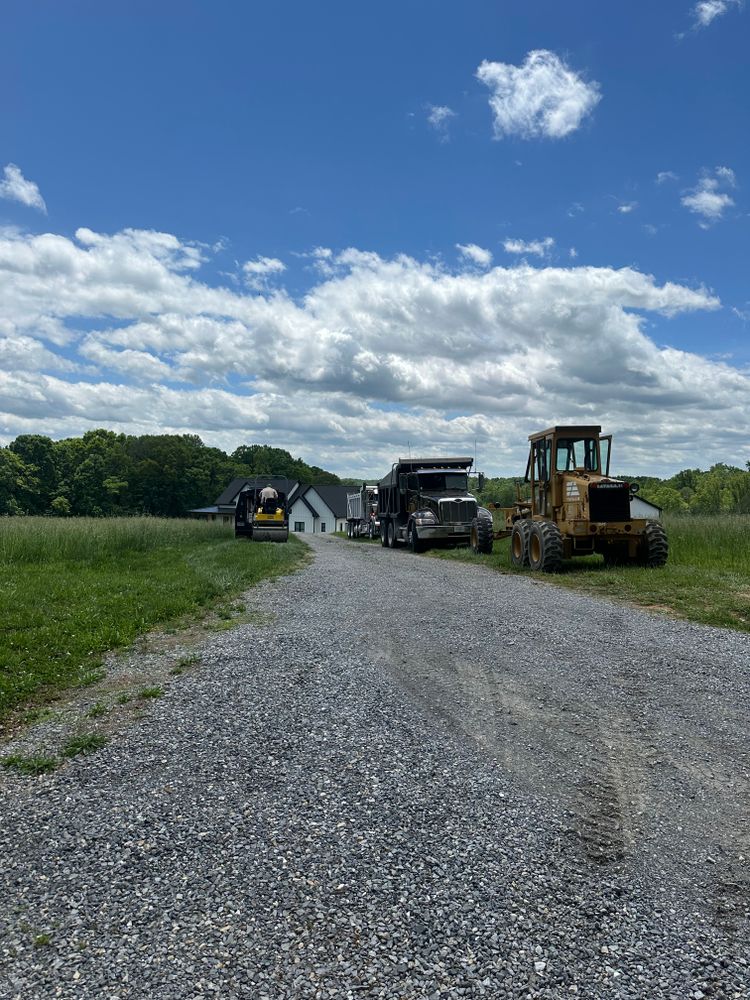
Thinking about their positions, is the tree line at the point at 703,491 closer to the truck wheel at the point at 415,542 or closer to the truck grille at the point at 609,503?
the truck wheel at the point at 415,542

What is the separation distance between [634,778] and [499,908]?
1.75m

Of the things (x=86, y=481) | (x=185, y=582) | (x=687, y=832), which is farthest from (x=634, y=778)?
(x=86, y=481)

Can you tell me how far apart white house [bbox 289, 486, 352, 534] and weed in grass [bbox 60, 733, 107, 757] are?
69270 mm

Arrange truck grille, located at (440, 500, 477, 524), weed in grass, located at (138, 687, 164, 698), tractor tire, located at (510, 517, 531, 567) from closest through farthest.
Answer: weed in grass, located at (138, 687, 164, 698) → tractor tire, located at (510, 517, 531, 567) → truck grille, located at (440, 500, 477, 524)

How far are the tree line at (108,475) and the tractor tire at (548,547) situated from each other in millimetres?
61982

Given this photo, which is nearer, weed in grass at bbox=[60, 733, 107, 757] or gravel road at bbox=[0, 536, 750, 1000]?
gravel road at bbox=[0, 536, 750, 1000]

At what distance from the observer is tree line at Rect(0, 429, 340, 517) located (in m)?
76.4

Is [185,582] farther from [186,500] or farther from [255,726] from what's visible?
[186,500]

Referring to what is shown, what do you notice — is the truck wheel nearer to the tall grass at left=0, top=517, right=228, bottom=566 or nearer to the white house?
the tall grass at left=0, top=517, right=228, bottom=566

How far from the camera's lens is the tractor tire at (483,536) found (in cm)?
2023

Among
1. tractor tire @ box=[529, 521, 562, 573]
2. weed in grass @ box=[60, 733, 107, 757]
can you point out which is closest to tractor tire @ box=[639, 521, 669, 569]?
tractor tire @ box=[529, 521, 562, 573]

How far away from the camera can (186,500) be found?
89.6m

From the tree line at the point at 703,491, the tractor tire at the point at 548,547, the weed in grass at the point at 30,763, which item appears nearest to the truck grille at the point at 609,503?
the tractor tire at the point at 548,547

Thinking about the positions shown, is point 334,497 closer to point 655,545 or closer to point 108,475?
point 108,475
